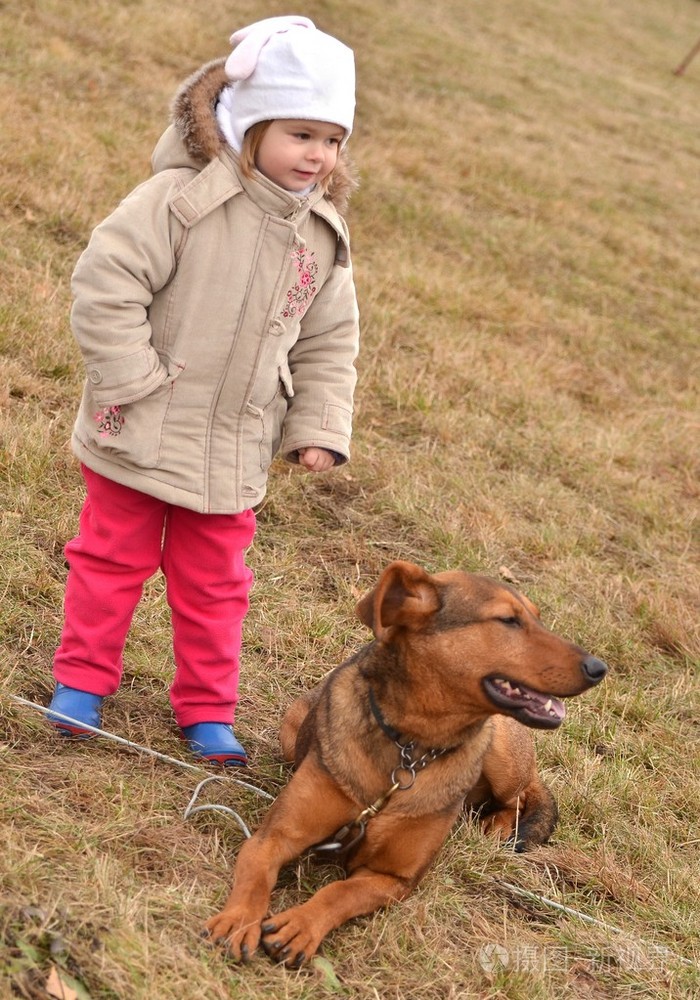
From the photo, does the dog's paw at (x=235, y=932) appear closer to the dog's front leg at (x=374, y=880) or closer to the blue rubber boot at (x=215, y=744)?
the dog's front leg at (x=374, y=880)

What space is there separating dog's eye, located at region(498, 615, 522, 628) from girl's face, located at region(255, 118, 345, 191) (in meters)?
1.46

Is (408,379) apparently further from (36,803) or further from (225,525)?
(36,803)

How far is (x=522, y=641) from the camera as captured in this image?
346cm

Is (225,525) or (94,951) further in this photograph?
(225,525)

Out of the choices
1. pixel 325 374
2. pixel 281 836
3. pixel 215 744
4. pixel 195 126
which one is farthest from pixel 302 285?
pixel 281 836

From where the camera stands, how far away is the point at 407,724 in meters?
3.53

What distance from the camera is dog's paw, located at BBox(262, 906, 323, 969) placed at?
317 centimetres

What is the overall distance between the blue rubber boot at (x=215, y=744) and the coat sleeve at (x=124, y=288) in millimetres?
1246

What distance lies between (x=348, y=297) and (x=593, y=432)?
4.35 m

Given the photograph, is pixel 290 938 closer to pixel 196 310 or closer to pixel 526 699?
pixel 526 699

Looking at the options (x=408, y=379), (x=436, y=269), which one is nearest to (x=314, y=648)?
(x=408, y=379)

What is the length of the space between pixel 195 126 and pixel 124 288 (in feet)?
1.82

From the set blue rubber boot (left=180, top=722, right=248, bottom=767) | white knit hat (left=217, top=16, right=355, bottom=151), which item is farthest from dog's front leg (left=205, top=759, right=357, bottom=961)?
white knit hat (left=217, top=16, right=355, bottom=151)

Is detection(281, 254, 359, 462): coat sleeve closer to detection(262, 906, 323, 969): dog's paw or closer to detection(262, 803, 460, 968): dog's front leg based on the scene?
detection(262, 803, 460, 968): dog's front leg
